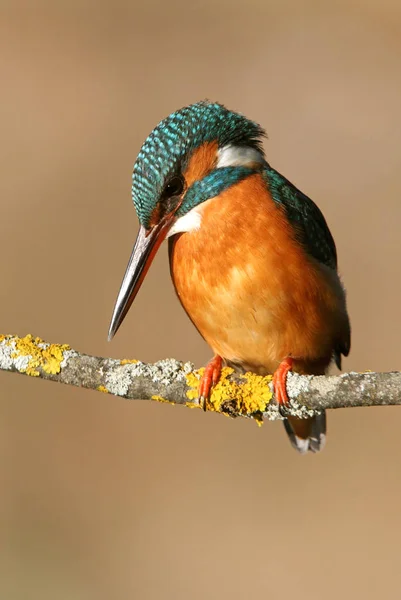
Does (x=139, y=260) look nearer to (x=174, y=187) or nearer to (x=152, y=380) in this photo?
(x=174, y=187)

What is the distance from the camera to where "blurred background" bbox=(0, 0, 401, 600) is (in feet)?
15.6

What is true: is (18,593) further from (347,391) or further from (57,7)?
(57,7)

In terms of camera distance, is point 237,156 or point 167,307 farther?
point 167,307

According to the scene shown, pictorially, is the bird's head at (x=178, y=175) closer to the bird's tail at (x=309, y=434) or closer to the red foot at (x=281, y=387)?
the red foot at (x=281, y=387)

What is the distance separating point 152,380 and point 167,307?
2.98m

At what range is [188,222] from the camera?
2.80 m

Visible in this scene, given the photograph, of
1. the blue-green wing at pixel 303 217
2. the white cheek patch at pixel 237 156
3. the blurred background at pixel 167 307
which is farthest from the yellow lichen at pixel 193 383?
the blurred background at pixel 167 307

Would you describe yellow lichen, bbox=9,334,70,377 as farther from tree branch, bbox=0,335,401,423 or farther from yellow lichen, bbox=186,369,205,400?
yellow lichen, bbox=186,369,205,400

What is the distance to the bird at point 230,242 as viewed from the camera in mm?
2740

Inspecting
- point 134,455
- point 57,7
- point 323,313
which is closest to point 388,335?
point 134,455

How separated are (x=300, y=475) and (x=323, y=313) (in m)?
2.32

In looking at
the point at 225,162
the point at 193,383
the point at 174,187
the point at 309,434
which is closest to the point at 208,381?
the point at 193,383

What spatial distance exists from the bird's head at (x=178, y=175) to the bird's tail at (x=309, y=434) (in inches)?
44.0

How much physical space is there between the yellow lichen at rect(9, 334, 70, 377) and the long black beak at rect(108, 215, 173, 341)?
314mm
